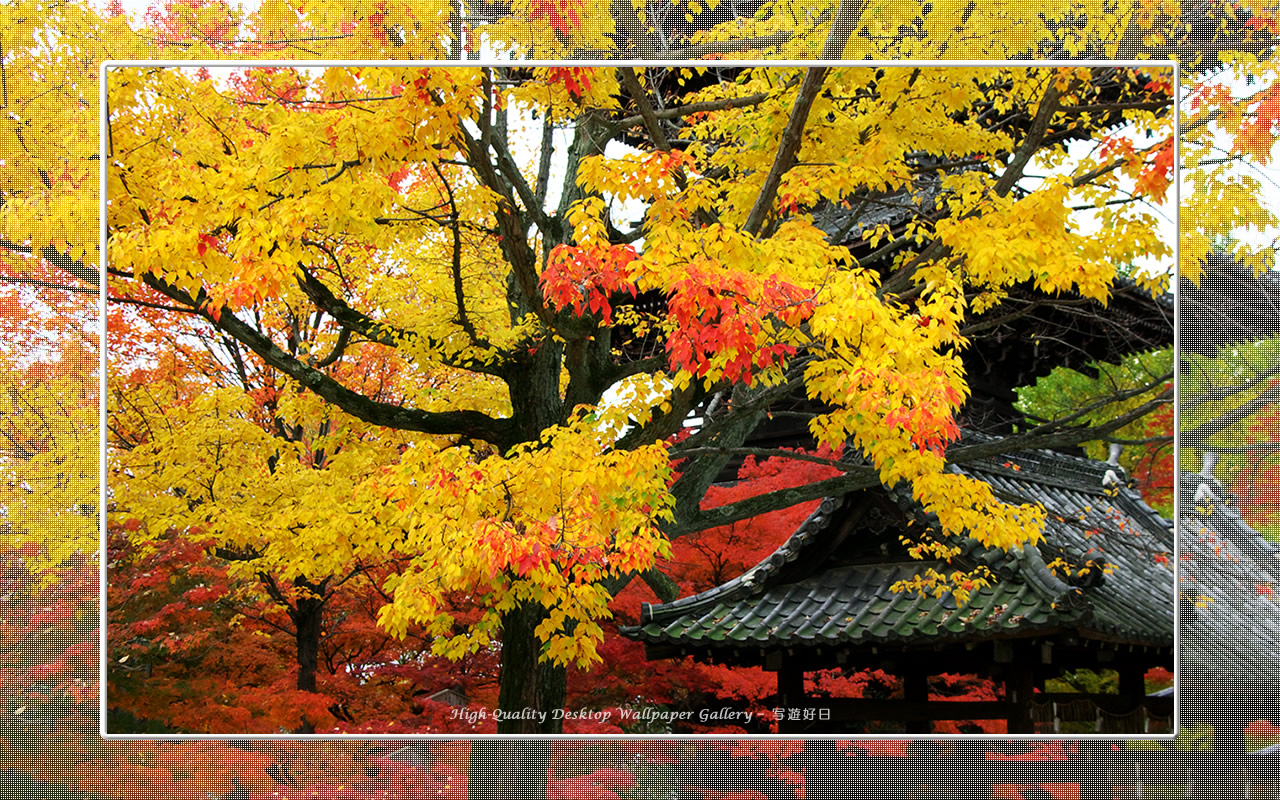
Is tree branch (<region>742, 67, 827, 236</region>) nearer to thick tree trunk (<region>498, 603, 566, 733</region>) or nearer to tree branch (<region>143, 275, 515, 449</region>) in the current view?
tree branch (<region>143, 275, 515, 449</region>)

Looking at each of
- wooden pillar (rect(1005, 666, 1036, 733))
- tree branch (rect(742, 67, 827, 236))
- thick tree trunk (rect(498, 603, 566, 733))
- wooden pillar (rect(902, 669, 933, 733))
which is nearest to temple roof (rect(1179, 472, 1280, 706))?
wooden pillar (rect(1005, 666, 1036, 733))

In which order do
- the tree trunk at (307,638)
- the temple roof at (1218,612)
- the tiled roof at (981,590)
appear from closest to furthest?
1. the tiled roof at (981,590)
2. the temple roof at (1218,612)
3. the tree trunk at (307,638)

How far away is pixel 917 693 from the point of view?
147 inches

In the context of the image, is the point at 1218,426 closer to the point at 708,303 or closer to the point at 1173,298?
the point at 1173,298

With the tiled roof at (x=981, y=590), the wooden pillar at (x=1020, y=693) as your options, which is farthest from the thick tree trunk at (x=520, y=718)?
the wooden pillar at (x=1020, y=693)

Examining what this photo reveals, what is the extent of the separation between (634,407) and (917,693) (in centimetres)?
168

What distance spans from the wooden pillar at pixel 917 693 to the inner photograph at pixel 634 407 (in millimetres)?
25

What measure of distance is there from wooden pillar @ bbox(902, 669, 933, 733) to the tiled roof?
233mm

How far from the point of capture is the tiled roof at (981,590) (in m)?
3.51

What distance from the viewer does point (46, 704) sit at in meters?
4.08

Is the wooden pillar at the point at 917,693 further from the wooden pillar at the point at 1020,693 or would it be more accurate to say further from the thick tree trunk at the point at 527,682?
the thick tree trunk at the point at 527,682

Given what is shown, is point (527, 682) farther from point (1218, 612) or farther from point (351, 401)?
point (1218, 612)

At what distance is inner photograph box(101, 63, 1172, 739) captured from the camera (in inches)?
139

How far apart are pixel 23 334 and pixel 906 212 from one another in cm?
423
